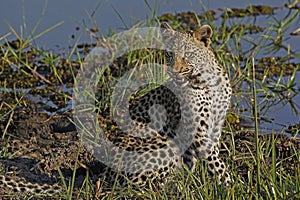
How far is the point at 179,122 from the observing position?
7758 millimetres

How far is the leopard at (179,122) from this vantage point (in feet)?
24.7

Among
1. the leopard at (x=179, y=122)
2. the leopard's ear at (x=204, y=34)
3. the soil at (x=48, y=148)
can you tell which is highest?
the leopard's ear at (x=204, y=34)

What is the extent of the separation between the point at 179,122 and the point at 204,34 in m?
0.74

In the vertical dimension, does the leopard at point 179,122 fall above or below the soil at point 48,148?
above

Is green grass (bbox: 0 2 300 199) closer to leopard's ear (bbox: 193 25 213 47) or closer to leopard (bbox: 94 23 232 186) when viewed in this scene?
leopard (bbox: 94 23 232 186)

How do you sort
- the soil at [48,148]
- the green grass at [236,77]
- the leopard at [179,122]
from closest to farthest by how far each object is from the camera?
the leopard at [179,122], the soil at [48,148], the green grass at [236,77]

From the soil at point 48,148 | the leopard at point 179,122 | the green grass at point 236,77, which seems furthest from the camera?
the green grass at point 236,77

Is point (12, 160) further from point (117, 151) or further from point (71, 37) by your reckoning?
point (71, 37)

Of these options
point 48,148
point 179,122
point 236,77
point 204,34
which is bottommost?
point 48,148

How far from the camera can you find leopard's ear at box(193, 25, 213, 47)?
7621mm

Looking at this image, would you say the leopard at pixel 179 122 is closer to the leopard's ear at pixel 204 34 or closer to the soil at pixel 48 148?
the leopard's ear at pixel 204 34

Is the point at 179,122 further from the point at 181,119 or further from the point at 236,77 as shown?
the point at 236,77

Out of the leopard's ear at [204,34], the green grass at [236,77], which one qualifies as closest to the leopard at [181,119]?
the leopard's ear at [204,34]

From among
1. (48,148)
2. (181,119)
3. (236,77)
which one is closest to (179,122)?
(181,119)
